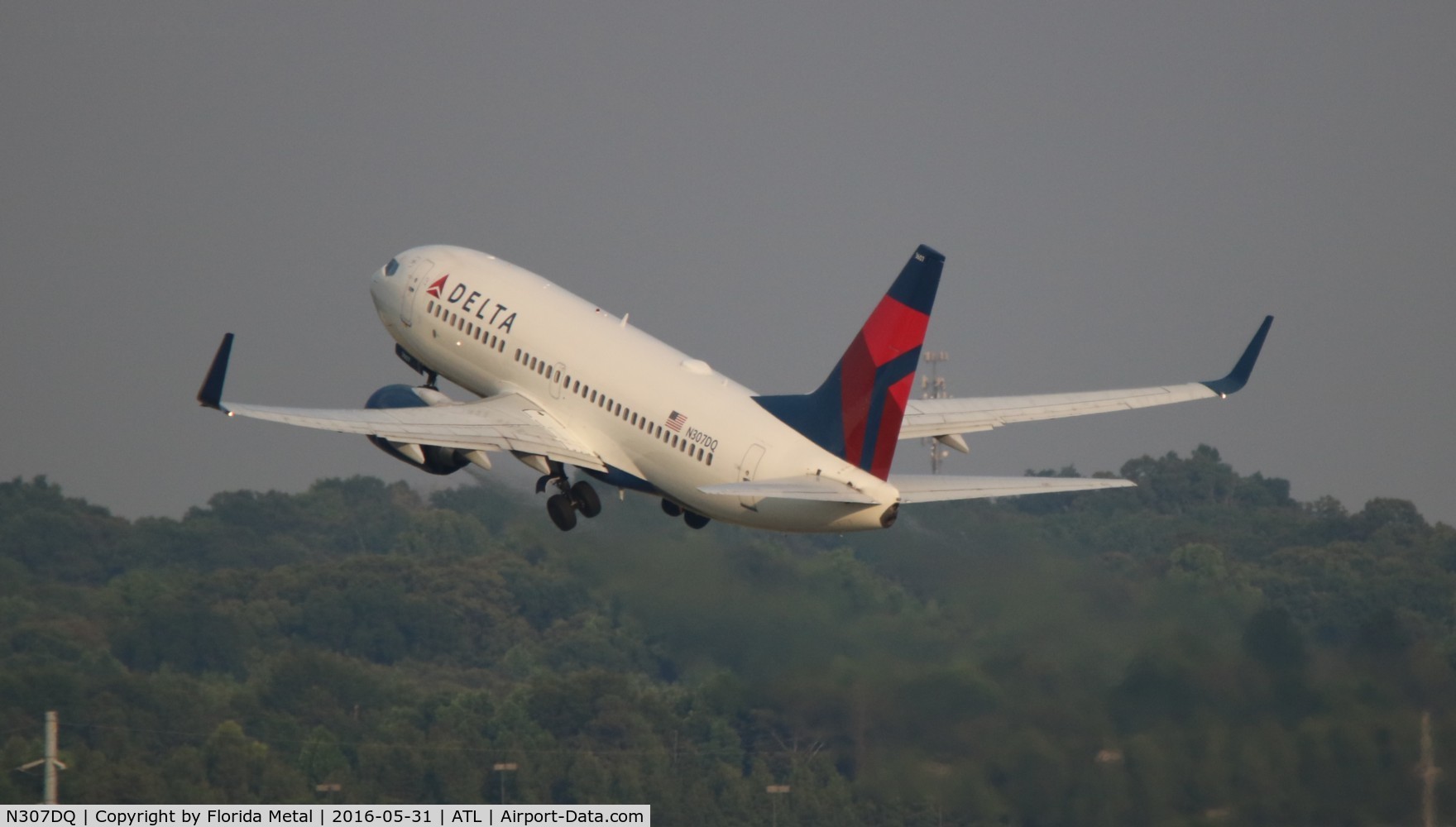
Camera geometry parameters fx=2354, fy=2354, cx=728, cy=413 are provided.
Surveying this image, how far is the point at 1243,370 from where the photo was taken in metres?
60.0

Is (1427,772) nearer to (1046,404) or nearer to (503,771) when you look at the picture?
(1046,404)

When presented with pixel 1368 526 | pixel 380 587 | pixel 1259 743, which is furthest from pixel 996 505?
pixel 1259 743

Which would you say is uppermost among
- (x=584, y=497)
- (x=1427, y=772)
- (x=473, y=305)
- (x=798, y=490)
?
(x=473, y=305)

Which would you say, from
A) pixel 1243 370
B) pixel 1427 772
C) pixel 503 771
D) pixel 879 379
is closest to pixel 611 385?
pixel 879 379

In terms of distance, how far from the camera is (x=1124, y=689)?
63094 millimetres

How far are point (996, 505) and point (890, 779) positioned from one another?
51304 millimetres

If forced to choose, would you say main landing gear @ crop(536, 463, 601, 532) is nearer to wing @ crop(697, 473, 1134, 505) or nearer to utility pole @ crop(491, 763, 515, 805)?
wing @ crop(697, 473, 1134, 505)

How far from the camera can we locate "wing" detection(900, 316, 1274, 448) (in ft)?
194

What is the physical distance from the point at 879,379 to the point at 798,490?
3.24m

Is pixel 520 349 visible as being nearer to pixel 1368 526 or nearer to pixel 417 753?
pixel 417 753

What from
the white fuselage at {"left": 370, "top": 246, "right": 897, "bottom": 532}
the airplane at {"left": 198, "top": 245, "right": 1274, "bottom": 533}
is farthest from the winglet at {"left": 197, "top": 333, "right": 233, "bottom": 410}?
the white fuselage at {"left": 370, "top": 246, "right": 897, "bottom": 532}

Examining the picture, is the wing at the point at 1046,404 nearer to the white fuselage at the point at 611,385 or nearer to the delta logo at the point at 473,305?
the white fuselage at the point at 611,385

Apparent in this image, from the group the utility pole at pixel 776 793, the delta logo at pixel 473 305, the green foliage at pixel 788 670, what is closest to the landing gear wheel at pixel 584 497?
the delta logo at pixel 473 305

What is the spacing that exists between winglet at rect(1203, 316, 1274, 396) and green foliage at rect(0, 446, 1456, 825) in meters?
7.27
